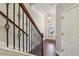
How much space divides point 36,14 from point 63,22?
364mm

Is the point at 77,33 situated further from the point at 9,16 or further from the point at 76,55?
the point at 9,16

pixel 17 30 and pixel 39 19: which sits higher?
pixel 39 19

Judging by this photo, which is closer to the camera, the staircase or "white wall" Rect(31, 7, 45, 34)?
the staircase

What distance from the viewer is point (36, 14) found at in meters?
1.48

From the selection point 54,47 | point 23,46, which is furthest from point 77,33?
point 23,46

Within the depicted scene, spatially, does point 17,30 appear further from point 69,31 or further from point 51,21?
point 69,31

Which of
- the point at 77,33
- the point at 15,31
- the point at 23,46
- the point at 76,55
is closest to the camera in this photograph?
the point at 76,55

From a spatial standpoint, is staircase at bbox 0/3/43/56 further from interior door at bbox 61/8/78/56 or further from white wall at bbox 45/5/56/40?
interior door at bbox 61/8/78/56

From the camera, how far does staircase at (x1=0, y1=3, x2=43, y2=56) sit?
4.21ft

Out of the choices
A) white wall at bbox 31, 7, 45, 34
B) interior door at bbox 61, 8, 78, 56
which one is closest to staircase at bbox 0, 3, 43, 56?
white wall at bbox 31, 7, 45, 34

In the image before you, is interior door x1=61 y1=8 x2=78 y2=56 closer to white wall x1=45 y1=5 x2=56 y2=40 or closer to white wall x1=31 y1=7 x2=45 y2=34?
white wall x1=45 y1=5 x2=56 y2=40

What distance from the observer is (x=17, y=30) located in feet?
4.86

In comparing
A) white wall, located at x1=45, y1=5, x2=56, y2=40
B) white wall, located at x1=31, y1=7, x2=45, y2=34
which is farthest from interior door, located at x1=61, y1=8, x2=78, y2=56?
white wall, located at x1=31, y1=7, x2=45, y2=34

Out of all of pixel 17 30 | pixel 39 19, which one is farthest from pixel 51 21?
pixel 17 30
